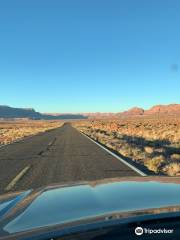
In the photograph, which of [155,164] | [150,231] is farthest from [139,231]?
[155,164]

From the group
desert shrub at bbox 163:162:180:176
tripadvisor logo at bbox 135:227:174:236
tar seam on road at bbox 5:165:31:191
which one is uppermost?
tripadvisor logo at bbox 135:227:174:236

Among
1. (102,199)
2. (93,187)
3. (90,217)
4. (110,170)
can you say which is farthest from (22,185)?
(90,217)

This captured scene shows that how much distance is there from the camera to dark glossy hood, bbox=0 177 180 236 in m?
3.15

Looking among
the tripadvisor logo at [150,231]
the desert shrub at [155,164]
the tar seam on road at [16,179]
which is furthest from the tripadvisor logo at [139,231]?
the desert shrub at [155,164]

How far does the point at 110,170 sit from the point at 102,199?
9.37 metres

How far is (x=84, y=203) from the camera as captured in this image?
373cm

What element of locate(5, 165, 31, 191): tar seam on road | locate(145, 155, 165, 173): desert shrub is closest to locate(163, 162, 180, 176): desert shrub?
locate(145, 155, 165, 173): desert shrub

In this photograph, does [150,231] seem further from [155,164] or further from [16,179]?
[155,164]

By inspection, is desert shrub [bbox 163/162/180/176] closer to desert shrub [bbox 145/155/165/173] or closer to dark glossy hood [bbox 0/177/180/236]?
desert shrub [bbox 145/155/165/173]

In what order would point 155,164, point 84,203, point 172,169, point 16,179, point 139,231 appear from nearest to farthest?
point 139,231
point 84,203
point 16,179
point 172,169
point 155,164

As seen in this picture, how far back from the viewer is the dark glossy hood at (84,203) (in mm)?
3148

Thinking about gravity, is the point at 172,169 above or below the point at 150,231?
below

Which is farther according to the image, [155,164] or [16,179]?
[155,164]

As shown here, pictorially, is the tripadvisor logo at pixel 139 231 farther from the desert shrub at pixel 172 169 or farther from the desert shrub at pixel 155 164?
the desert shrub at pixel 155 164
